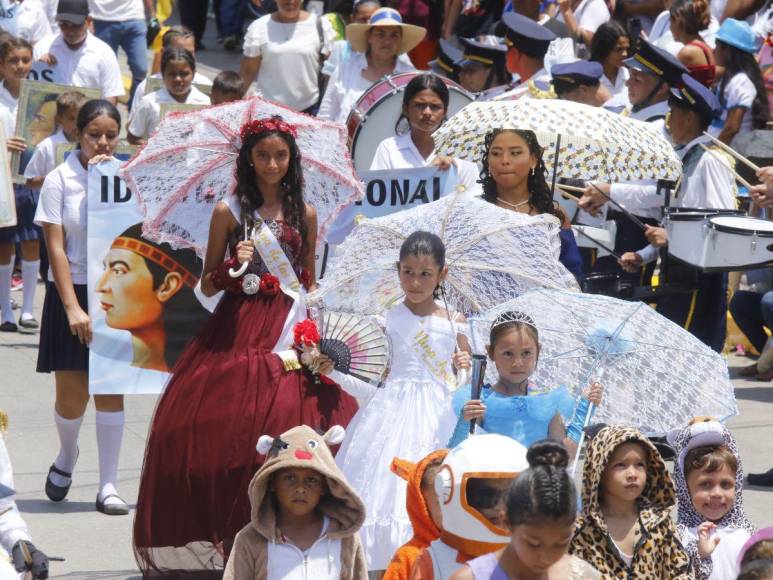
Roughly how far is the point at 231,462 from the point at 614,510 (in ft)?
6.47

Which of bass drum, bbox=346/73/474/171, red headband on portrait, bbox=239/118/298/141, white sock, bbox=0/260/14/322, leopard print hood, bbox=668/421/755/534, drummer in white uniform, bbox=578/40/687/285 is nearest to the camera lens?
leopard print hood, bbox=668/421/755/534

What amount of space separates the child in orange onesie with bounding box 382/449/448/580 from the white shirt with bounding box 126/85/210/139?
726 centimetres

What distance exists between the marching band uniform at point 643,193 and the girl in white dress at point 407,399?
2.24m

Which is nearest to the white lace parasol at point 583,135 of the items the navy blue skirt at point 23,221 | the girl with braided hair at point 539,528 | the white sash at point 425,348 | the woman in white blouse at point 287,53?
the white sash at point 425,348

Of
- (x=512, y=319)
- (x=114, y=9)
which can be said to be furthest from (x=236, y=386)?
(x=114, y=9)

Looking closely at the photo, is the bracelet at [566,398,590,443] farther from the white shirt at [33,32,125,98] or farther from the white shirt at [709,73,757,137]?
the white shirt at [33,32,125,98]

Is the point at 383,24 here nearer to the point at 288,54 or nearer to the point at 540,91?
the point at 540,91

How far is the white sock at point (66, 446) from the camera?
26.2 feet

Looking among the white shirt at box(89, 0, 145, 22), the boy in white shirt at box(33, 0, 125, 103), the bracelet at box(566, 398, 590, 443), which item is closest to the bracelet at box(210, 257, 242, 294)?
the bracelet at box(566, 398, 590, 443)

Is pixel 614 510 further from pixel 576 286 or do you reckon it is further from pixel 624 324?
pixel 576 286

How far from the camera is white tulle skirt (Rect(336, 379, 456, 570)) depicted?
612 cm

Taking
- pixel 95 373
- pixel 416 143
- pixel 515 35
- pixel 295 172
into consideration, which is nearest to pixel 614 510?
pixel 295 172

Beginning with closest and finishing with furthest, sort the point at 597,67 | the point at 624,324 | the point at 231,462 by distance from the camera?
the point at 624,324 → the point at 231,462 → the point at 597,67

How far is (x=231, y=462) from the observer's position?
6527 mm
